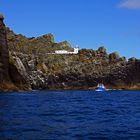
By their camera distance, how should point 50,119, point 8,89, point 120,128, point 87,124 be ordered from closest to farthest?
point 120,128 < point 87,124 < point 50,119 < point 8,89

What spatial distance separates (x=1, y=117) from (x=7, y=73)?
12692 cm

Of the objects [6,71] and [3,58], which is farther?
[3,58]

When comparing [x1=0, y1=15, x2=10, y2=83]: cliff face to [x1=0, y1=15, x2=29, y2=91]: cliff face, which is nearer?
[x1=0, y1=15, x2=29, y2=91]: cliff face

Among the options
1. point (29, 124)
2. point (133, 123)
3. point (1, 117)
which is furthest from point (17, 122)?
point (133, 123)

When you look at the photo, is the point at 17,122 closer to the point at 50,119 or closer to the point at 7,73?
the point at 50,119

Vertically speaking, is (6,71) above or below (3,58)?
below

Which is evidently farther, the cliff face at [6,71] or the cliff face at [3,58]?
the cliff face at [3,58]

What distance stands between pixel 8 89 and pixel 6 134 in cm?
13079

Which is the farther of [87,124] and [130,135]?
[87,124]

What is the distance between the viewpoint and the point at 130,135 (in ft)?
116

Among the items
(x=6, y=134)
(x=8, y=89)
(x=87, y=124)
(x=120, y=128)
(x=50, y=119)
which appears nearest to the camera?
(x=6, y=134)

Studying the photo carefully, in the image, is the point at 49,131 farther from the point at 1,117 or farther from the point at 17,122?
the point at 1,117

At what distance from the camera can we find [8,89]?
16450cm

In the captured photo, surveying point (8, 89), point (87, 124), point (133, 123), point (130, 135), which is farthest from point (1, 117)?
point (8, 89)
